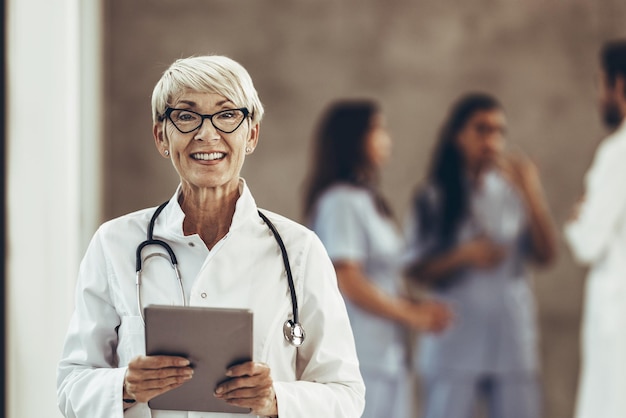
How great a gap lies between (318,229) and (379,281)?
1.08ft

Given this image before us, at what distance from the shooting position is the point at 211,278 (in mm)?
1192

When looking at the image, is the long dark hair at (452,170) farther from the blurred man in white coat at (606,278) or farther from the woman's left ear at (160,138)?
the woman's left ear at (160,138)

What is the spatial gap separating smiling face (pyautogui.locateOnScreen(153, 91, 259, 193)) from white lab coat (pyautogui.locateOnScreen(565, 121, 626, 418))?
2477 mm

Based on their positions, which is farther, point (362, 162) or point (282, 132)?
point (282, 132)

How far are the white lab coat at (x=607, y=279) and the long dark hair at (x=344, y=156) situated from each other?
0.81 m

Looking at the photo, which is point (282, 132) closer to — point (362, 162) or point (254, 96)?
point (362, 162)

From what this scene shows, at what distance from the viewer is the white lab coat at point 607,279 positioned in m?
3.35

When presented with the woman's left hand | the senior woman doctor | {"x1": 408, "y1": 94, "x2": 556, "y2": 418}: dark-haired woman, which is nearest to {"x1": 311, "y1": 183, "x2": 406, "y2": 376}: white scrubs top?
{"x1": 408, "y1": 94, "x2": 556, "y2": 418}: dark-haired woman

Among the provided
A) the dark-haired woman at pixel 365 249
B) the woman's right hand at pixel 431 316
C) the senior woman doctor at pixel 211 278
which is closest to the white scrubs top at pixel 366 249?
the dark-haired woman at pixel 365 249

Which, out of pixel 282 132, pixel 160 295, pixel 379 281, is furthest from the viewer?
pixel 282 132

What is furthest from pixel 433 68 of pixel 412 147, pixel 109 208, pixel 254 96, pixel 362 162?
pixel 254 96

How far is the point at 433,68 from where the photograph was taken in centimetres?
474

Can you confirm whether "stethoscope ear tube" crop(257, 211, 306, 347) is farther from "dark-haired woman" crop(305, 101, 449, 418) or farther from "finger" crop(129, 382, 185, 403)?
"dark-haired woman" crop(305, 101, 449, 418)

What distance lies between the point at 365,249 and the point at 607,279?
934 mm
